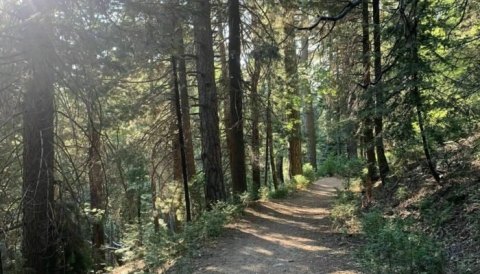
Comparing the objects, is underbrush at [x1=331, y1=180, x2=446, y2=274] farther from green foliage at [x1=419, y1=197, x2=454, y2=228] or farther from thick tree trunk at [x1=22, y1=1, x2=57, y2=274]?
thick tree trunk at [x1=22, y1=1, x2=57, y2=274]

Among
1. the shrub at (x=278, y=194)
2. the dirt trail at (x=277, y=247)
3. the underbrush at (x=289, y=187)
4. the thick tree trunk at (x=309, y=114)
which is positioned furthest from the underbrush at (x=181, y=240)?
the thick tree trunk at (x=309, y=114)

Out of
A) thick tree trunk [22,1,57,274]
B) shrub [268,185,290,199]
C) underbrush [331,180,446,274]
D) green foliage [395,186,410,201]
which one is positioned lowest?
shrub [268,185,290,199]

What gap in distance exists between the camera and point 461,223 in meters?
6.65

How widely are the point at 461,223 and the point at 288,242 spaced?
327cm

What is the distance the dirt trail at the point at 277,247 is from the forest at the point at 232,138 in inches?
2.2

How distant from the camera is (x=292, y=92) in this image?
58.1 ft

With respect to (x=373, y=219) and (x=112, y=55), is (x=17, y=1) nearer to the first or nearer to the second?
(x=112, y=55)

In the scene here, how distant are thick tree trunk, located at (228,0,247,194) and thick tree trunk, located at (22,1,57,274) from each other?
7.13m

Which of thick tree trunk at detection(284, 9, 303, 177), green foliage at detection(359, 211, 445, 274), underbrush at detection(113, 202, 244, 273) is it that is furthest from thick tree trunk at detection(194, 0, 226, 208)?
green foliage at detection(359, 211, 445, 274)

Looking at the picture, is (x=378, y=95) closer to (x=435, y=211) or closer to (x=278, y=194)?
(x=435, y=211)

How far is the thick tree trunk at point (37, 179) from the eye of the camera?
18.2 feet

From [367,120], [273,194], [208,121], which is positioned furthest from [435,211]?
[273,194]

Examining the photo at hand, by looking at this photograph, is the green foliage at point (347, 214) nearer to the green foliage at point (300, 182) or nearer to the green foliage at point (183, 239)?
the green foliage at point (183, 239)

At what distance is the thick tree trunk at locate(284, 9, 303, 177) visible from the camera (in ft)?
48.7
